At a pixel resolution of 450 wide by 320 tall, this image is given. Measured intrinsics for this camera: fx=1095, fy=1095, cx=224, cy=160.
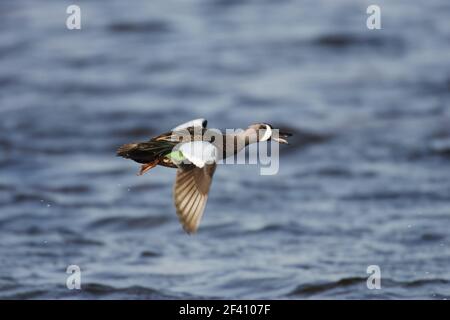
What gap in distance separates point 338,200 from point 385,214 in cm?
54

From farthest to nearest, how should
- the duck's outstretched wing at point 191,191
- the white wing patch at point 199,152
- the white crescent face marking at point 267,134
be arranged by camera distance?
the white crescent face marking at point 267,134, the white wing patch at point 199,152, the duck's outstretched wing at point 191,191

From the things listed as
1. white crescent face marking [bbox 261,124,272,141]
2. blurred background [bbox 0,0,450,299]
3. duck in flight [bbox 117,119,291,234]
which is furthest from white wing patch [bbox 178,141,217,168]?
blurred background [bbox 0,0,450,299]

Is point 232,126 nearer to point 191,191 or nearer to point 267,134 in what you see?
point 267,134

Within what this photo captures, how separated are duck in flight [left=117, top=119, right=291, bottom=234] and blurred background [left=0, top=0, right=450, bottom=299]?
168 cm

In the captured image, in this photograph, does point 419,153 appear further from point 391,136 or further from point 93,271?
point 93,271

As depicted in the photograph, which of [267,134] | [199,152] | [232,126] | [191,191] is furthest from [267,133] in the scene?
[232,126]

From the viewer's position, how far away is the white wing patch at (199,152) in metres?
5.66

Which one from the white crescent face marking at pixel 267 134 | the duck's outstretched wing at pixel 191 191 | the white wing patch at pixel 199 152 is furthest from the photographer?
the white crescent face marking at pixel 267 134

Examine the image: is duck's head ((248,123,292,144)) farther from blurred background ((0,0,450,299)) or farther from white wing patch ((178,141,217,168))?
blurred background ((0,0,450,299))

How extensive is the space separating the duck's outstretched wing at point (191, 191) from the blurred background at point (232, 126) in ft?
6.26

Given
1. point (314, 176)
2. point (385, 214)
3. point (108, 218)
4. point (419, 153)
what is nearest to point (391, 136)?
point (419, 153)

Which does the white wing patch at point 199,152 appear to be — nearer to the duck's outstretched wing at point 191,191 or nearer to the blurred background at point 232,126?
the duck's outstretched wing at point 191,191

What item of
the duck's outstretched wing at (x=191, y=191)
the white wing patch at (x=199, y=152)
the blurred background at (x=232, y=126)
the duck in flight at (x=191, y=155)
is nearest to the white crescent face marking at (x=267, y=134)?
the duck in flight at (x=191, y=155)
